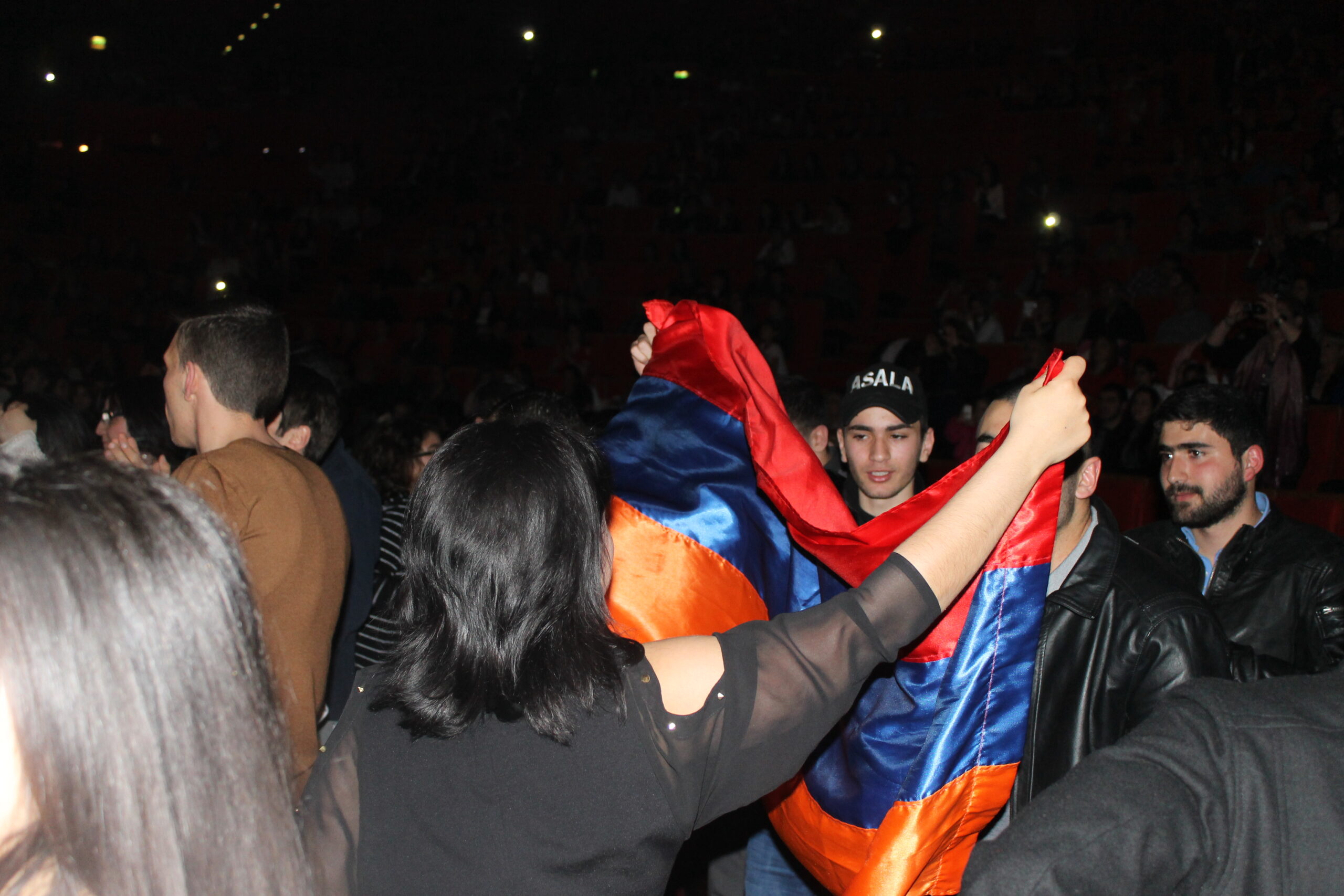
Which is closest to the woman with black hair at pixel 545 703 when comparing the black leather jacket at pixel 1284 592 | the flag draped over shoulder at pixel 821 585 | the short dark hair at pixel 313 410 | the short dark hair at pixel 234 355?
the flag draped over shoulder at pixel 821 585

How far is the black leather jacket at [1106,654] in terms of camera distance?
71.8 inches

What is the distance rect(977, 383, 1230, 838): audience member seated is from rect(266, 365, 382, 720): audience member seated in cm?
173

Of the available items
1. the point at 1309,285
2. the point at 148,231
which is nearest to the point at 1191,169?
the point at 1309,285

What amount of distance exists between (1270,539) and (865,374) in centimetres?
113

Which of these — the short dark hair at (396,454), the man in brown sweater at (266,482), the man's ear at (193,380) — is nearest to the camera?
the man in brown sweater at (266,482)

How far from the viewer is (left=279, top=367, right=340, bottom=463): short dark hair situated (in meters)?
2.81

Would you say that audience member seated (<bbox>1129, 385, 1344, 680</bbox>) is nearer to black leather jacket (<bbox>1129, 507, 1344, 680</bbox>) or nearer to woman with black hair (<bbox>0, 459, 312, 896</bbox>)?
black leather jacket (<bbox>1129, 507, 1344, 680</bbox>)

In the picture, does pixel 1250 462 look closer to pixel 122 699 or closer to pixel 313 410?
pixel 313 410

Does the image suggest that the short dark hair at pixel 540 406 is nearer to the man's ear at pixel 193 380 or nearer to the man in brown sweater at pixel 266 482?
the man in brown sweater at pixel 266 482

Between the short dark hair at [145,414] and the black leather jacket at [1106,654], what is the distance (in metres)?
2.30

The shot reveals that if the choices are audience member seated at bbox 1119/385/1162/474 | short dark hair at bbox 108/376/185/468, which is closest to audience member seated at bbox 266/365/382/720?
short dark hair at bbox 108/376/185/468

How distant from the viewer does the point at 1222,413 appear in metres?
2.63

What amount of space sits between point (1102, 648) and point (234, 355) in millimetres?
1840

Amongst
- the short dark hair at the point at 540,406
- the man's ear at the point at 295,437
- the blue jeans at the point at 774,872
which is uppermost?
the short dark hair at the point at 540,406
